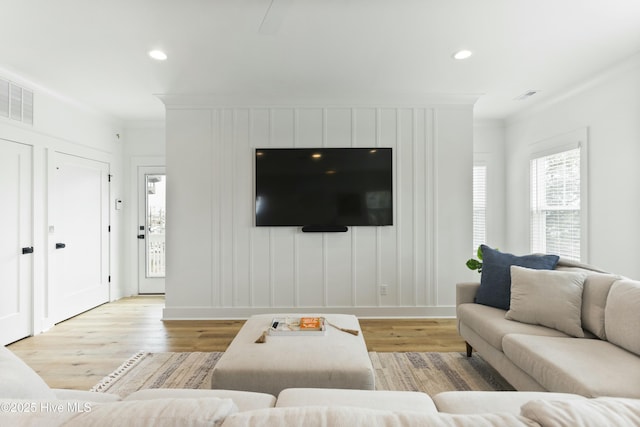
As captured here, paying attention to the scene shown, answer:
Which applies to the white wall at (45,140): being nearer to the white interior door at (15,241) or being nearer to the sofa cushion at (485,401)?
the white interior door at (15,241)

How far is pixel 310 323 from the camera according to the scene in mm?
2246

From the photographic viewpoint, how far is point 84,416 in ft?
2.28

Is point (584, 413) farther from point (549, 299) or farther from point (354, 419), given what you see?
point (549, 299)

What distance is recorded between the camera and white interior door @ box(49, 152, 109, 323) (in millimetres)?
3730

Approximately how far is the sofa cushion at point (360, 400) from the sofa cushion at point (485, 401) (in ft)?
0.19

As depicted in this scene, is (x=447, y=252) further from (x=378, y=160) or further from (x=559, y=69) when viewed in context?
(x=559, y=69)

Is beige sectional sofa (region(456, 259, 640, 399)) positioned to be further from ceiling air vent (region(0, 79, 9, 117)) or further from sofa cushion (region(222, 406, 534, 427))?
ceiling air vent (region(0, 79, 9, 117))

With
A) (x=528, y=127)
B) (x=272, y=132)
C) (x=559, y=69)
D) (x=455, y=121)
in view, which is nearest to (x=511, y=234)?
(x=528, y=127)

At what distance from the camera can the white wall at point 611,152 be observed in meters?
2.95

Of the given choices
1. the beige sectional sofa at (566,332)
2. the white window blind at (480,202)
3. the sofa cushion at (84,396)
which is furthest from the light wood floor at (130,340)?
the white window blind at (480,202)

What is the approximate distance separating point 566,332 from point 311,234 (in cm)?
247

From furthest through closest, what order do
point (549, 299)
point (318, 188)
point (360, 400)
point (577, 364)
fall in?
1. point (318, 188)
2. point (549, 299)
3. point (577, 364)
4. point (360, 400)

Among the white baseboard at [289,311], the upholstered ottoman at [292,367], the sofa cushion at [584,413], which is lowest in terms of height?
the white baseboard at [289,311]

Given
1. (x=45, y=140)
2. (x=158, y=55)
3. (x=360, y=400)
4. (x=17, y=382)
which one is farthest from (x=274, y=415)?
(x=45, y=140)
